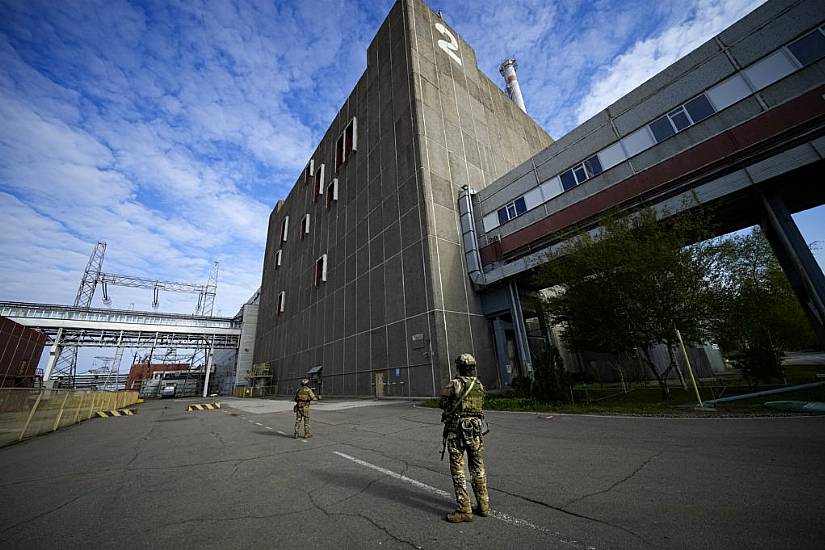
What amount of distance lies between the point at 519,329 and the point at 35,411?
21.1m

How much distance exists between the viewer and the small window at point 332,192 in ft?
106

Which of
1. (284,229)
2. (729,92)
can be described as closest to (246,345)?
(284,229)

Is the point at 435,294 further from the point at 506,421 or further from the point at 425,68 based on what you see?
the point at 425,68

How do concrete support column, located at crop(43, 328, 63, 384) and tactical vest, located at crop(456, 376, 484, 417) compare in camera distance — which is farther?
concrete support column, located at crop(43, 328, 63, 384)

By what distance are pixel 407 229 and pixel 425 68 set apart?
14.1 metres

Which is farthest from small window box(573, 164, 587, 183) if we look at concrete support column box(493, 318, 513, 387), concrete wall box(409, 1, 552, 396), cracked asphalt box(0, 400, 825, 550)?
cracked asphalt box(0, 400, 825, 550)

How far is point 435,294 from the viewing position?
18812 mm

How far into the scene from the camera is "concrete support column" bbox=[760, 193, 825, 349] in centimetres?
1070

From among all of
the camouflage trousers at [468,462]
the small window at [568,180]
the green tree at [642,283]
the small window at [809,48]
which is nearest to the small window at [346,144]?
the small window at [568,180]

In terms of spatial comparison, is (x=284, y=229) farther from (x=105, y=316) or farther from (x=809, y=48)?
(x=809, y=48)

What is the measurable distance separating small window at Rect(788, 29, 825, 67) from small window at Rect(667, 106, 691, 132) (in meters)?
3.36

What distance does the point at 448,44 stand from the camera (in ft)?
97.6

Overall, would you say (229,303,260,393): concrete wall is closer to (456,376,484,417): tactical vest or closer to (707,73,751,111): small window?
(456,376,484,417): tactical vest

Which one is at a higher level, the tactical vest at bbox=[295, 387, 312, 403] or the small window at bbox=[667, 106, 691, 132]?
the small window at bbox=[667, 106, 691, 132]
